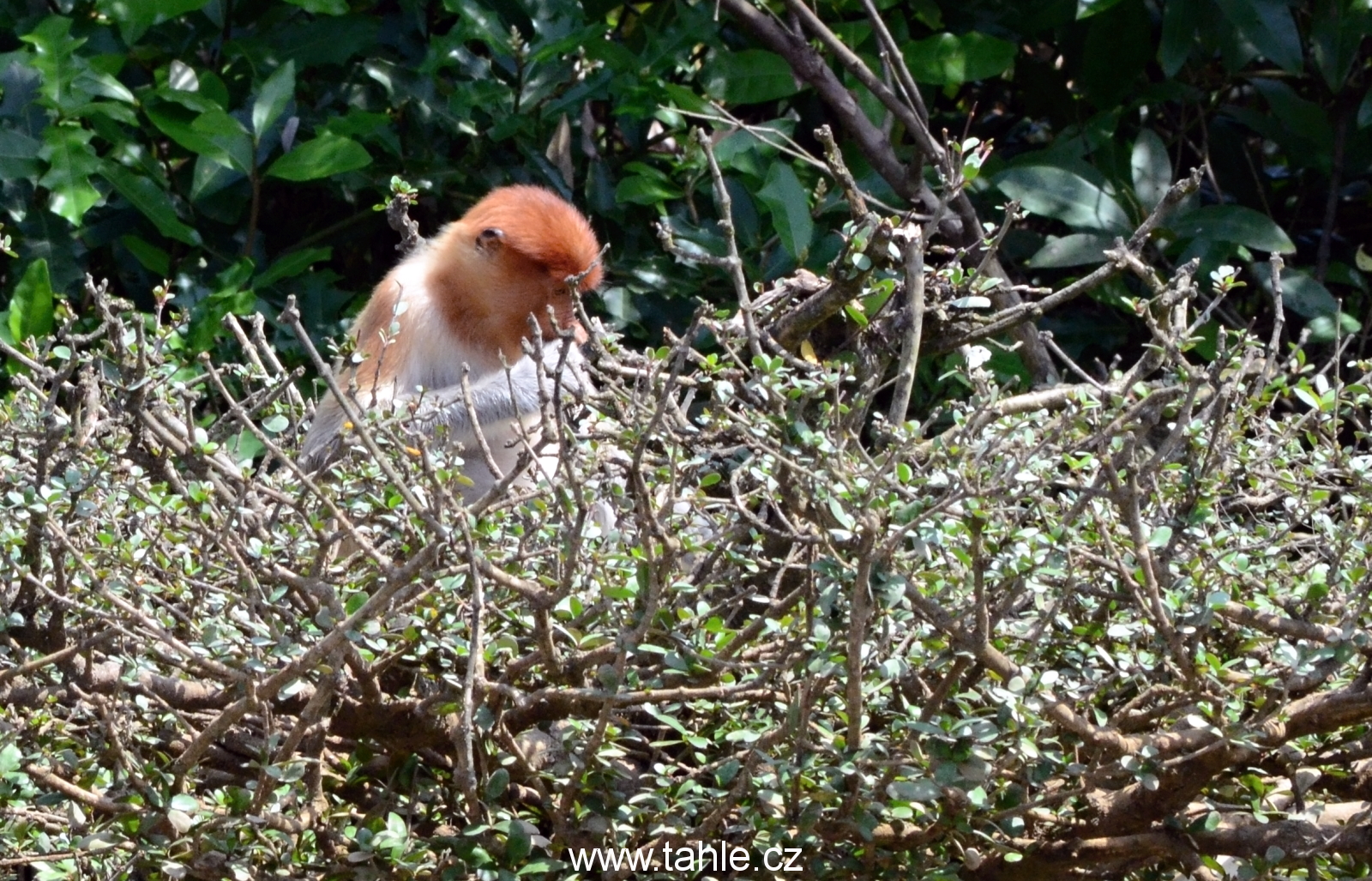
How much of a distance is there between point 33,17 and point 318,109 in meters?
0.92

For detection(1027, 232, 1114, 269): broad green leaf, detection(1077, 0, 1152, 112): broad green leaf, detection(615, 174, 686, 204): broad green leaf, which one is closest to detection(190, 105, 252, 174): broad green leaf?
detection(615, 174, 686, 204): broad green leaf

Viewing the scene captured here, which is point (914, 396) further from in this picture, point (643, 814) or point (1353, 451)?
point (643, 814)

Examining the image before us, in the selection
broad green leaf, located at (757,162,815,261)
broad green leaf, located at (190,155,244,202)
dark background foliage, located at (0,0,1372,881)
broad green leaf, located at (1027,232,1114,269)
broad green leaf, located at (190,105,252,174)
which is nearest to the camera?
dark background foliage, located at (0,0,1372,881)

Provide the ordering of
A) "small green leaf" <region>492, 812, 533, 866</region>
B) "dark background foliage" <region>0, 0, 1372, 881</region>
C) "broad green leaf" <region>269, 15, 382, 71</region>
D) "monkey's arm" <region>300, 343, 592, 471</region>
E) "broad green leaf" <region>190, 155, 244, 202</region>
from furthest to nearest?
1. "broad green leaf" <region>269, 15, 382, 71</region>
2. "broad green leaf" <region>190, 155, 244, 202</region>
3. "monkey's arm" <region>300, 343, 592, 471</region>
4. "small green leaf" <region>492, 812, 533, 866</region>
5. "dark background foliage" <region>0, 0, 1372, 881</region>

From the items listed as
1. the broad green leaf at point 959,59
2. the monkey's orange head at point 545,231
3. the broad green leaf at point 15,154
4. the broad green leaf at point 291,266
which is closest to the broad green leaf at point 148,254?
the broad green leaf at point 291,266

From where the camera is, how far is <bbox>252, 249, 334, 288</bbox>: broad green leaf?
177 inches

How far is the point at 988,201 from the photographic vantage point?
4.57 meters

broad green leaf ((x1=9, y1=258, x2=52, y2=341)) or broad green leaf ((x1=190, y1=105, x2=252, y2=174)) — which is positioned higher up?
broad green leaf ((x1=190, y1=105, x2=252, y2=174))

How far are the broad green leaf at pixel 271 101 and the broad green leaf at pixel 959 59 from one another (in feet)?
5.92

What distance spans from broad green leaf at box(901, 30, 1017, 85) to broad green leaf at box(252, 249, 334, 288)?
1.84m

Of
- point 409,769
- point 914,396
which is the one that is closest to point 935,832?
point 409,769

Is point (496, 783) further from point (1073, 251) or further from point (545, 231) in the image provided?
point (1073, 251)

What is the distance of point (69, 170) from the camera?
421 centimetres

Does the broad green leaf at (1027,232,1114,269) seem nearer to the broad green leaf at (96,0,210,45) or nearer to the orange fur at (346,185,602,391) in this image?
the orange fur at (346,185,602,391)
